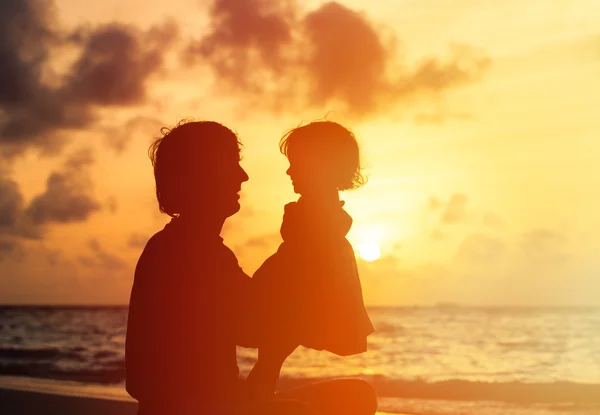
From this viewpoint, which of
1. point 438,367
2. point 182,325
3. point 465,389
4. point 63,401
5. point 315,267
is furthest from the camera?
point 438,367

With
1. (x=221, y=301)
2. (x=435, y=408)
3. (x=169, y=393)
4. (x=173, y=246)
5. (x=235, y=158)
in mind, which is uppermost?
(x=235, y=158)

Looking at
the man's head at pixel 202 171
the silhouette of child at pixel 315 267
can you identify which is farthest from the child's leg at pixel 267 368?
the man's head at pixel 202 171

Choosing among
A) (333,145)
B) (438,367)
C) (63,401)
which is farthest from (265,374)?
(438,367)

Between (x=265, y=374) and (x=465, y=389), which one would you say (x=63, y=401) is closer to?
(x=465, y=389)

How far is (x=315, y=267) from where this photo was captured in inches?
116

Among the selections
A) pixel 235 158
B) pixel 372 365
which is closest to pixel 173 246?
pixel 235 158

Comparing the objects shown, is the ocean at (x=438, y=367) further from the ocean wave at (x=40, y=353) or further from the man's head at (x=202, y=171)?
the man's head at (x=202, y=171)

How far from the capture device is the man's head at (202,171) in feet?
8.46

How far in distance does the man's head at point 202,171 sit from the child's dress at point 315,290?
383mm

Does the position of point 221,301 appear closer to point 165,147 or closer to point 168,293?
point 168,293

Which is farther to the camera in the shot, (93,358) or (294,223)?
(93,358)

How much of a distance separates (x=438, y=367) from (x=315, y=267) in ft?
50.1

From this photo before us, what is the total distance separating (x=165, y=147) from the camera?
267 cm

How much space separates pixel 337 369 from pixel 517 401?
600 centimetres
